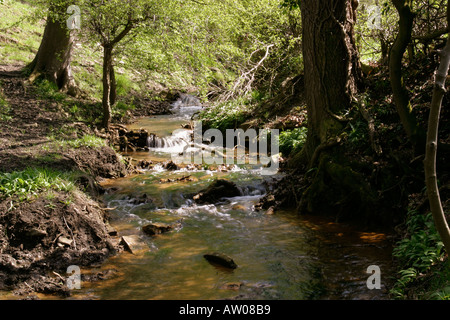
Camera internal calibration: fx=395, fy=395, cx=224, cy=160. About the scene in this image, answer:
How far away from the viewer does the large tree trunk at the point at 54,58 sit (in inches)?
570

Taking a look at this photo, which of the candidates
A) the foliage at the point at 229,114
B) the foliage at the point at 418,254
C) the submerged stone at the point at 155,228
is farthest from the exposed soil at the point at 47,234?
the foliage at the point at 229,114

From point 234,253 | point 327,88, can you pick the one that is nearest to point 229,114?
point 327,88

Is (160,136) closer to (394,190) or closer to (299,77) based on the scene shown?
(299,77)

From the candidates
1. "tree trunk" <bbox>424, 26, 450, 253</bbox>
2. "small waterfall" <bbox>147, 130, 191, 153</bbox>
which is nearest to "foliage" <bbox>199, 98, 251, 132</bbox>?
"small waterfall" <bbox>147, 130, 191, 153</bbox>

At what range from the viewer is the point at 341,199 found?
23.6ft

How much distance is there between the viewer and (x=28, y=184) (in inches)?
232

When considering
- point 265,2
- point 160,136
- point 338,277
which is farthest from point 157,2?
point 338,277

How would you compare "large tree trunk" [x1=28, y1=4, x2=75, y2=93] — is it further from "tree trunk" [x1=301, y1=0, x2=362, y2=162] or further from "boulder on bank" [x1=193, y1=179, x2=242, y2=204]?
"tree trunk" [x1=301, y1=0, x2=362, y2=162]

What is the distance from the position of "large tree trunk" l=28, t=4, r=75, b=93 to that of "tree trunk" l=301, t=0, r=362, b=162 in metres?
10.0

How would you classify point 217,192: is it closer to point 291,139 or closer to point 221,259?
point 221,259

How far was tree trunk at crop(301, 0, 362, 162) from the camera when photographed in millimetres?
7812

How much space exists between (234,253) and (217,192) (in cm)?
289

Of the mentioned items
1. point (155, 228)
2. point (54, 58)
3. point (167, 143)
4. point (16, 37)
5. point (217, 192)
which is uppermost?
point (16, 37)
